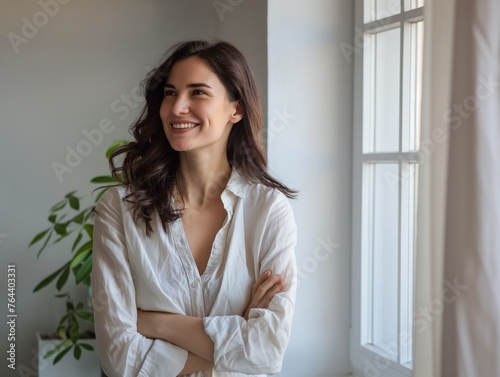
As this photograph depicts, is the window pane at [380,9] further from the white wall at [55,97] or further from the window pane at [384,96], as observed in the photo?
the white wall at [55,97]

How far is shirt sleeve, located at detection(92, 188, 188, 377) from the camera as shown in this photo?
5.91ft

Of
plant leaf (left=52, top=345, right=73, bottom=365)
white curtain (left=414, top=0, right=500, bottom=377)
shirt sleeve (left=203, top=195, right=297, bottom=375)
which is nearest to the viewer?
white curtain (left=414, top=0, right=500, bottom=377)

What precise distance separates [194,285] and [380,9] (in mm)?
1193

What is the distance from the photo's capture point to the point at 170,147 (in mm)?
1993

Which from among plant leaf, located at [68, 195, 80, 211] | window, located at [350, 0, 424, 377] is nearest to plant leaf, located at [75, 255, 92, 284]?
plant leaf, located at [68, 195, 80, 211]

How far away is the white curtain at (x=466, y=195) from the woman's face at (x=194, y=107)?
0.55m

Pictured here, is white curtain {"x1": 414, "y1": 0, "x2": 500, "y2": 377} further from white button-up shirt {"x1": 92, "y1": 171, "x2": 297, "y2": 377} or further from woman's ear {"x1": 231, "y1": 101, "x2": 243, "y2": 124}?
woman's ear {"x1": 231, "y1": 101, "x2": 243, "y2": 124}

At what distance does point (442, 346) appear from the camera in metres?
1.56

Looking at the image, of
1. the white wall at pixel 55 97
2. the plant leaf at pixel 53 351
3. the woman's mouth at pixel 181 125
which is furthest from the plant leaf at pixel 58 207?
the woman's mouth at pixel 181 125

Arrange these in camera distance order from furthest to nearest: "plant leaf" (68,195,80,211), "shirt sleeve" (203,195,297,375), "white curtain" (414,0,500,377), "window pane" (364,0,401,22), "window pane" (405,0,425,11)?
"plant leaf" (68,195,80,211)
"window pane" (364,0,401,22)
"window pane" (405,0,425,11)
"shirt sleeve" (203,195,297,375)
"white curtain" (414,0,500,377)

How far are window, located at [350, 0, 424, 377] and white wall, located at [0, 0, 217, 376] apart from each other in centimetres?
130

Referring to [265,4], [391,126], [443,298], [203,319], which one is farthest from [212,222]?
[265,4]

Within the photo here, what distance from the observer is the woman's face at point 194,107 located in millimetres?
1856

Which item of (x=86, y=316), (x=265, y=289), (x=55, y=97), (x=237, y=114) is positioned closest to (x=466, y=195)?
(x=265, y=289)
